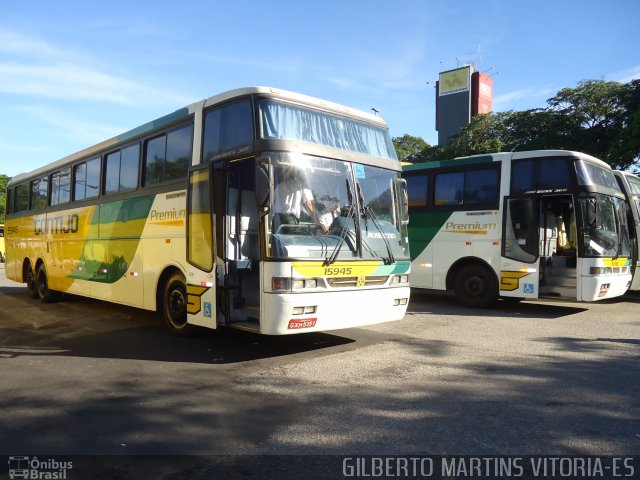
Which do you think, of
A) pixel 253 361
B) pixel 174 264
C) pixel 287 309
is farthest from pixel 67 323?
pixel 287 309

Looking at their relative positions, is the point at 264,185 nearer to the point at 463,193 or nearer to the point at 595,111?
the point at 463,193

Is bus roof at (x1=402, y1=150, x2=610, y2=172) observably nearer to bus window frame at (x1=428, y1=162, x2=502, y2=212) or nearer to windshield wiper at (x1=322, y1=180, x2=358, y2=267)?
bus window frame at (x1=428, y1=162, x2=502, y2=212)

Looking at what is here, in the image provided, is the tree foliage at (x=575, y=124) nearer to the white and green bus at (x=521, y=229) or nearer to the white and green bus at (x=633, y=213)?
the white and green bus at (x=633, y=213)

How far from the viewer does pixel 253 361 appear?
6.55m

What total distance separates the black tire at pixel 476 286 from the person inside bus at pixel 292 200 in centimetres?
Answer: 628

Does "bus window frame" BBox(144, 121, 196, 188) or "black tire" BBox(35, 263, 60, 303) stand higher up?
"bus window frame" BBox(144, 121, 196, 188)

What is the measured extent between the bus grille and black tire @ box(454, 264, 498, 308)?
526 cm

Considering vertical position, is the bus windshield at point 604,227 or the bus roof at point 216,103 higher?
the bus roof at point 216,103

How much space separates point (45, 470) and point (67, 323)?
667 cm

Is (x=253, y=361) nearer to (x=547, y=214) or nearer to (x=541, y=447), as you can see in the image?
(x=541, y=447)

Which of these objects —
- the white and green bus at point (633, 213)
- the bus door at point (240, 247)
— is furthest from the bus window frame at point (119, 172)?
the white and green bus at point (633, 213)

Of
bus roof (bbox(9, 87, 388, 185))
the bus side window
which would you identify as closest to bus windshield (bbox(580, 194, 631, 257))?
the bus side window

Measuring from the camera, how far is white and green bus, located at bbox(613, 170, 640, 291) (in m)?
12.7

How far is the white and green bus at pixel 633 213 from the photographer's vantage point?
41.8ft
